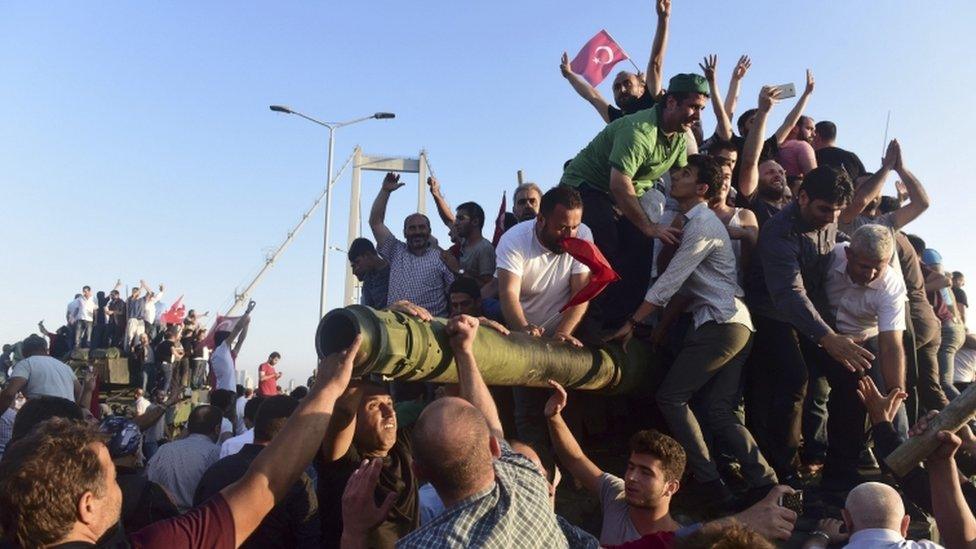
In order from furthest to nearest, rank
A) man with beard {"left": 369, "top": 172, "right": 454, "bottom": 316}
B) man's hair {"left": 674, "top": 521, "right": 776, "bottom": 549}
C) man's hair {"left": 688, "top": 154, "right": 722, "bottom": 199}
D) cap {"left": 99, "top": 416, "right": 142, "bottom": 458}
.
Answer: man with beard {"left": 369, "top": 172, "right": 454, "bottom": 316}, man's hair {"left": 688, "top": 154, "right": 722, "bottom": 199}, cap {"left": 99, "top": 416, "right": 142, "bottom": 458}, man's hair {"left": 674, "top": 521, "right": 776, "bottom": 549}

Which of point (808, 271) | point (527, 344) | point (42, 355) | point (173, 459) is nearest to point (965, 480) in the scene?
point (808, 271)

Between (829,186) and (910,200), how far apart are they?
6.47 ft

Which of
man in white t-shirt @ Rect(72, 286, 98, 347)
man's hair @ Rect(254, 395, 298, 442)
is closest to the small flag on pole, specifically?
man's hair @ Rect(254, 395, 298, 442)

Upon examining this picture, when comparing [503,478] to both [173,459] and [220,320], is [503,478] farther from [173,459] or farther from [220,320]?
[220,320]

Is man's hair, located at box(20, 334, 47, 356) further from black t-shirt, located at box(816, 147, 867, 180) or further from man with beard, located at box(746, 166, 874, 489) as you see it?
black t-shirt, located at box(816, 147, 867, 180)

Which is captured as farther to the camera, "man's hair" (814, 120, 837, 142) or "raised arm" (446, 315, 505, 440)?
"man's hair" (814, 120, 837, 142)

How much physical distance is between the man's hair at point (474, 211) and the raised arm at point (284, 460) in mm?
4669

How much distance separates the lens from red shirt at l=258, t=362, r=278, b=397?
49.6 ft

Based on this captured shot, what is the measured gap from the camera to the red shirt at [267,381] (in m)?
15.1

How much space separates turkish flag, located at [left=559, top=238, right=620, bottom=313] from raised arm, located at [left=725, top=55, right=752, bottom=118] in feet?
11.1

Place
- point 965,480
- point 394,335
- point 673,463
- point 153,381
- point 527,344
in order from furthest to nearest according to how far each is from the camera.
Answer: point 153,381, point 965,480, point 527,344, point 673,463, point 394,335

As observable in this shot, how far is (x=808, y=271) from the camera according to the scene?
19.4 feet

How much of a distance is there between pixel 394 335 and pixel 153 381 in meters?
19.3

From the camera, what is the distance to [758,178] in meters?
7.32
